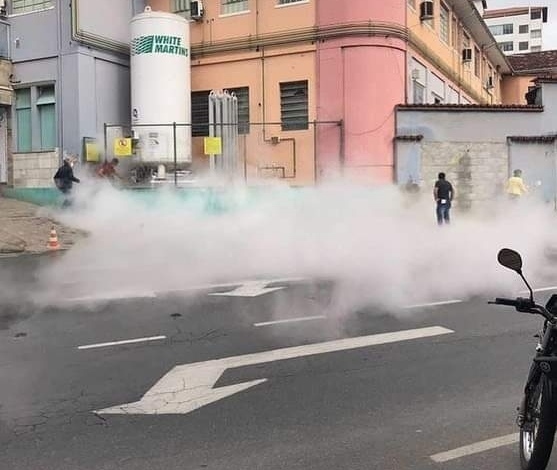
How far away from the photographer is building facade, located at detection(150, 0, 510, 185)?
17203mm

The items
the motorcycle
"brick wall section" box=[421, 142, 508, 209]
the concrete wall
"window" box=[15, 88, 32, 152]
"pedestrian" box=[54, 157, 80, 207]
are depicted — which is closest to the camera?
the motorcycle

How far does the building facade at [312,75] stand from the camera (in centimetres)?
1720

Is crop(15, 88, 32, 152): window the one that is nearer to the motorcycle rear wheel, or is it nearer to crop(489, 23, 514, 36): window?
the motorcycle rear wheel

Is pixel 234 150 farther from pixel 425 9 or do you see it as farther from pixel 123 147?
pixel 425 9

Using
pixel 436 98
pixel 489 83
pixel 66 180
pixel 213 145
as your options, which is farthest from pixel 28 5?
pixel 489 83

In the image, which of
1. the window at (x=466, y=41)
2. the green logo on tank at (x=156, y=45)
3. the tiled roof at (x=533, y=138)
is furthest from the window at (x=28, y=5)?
the window at (x=466, y=41)

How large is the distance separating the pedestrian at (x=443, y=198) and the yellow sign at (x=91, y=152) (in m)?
9.03

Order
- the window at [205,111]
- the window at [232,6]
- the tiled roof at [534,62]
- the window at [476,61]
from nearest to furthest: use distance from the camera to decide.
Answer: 1. the window at [205,111]
2. the window at [232,6]
3. the window at [476,61]
4. the tiled roof at [534,62]

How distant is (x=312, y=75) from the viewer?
17828mm

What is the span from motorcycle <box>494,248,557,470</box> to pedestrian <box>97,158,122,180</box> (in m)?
15.3

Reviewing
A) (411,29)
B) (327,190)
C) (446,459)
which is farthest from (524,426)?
(411,29)

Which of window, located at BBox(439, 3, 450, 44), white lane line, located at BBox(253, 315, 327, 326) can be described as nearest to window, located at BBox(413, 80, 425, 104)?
window, located at BBox(439, 3, 450, 44)

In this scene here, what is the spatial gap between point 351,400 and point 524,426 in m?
1.51

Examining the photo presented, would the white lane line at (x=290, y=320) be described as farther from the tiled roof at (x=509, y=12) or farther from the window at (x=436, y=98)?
the tiled roof at (x=509, y=12)
